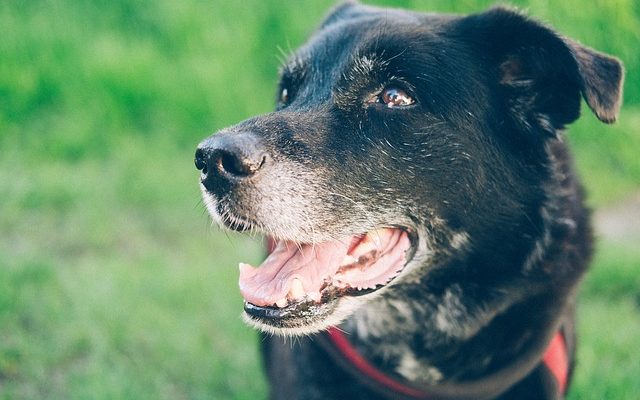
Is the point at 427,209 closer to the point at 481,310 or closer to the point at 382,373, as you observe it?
the point at 481,310

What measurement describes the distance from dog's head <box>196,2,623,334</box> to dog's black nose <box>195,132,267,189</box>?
0.08 ft

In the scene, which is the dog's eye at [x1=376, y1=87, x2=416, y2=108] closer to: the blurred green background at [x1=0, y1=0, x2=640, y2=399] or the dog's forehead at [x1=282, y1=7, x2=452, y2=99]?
the dog's forehead at [x1=282, y1=7, x2=452, y2=99]

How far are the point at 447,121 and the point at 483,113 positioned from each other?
0.13 metres

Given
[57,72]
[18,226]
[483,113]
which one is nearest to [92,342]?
[18,226]

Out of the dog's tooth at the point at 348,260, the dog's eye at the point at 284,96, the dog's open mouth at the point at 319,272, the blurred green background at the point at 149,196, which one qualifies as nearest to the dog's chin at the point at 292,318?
the dog's open mouth at the point at 319,272

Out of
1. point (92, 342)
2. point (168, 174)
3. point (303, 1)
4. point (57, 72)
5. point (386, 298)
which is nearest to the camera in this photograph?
point (386, 298)

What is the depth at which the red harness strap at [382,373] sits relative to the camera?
2395 millimetres

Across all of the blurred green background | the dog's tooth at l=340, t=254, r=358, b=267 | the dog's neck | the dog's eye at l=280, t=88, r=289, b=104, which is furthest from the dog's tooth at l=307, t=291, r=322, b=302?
the blurred green background

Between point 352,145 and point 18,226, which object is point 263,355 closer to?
point 352,145

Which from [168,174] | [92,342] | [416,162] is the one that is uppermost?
[416,162]

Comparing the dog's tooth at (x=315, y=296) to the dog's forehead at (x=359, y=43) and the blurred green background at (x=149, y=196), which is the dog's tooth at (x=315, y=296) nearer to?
the dog's forehead at (x=359, y=43)

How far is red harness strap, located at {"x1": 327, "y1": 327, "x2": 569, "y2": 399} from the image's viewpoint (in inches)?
94.3

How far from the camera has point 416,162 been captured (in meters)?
2.28

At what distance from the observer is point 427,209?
7.51 ft
